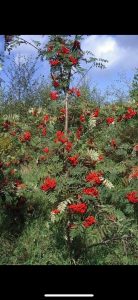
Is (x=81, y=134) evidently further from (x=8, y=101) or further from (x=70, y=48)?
(x=8, y=101)

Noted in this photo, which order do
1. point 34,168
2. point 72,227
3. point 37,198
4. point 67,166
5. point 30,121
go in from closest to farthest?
point 72,227, point 67,166, point 37,198, point 34,168, point 30,121

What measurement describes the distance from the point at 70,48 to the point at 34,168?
8.39 feet

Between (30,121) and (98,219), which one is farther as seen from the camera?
(30,121)

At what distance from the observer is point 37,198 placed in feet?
19.0

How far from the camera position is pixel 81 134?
19.9ft
